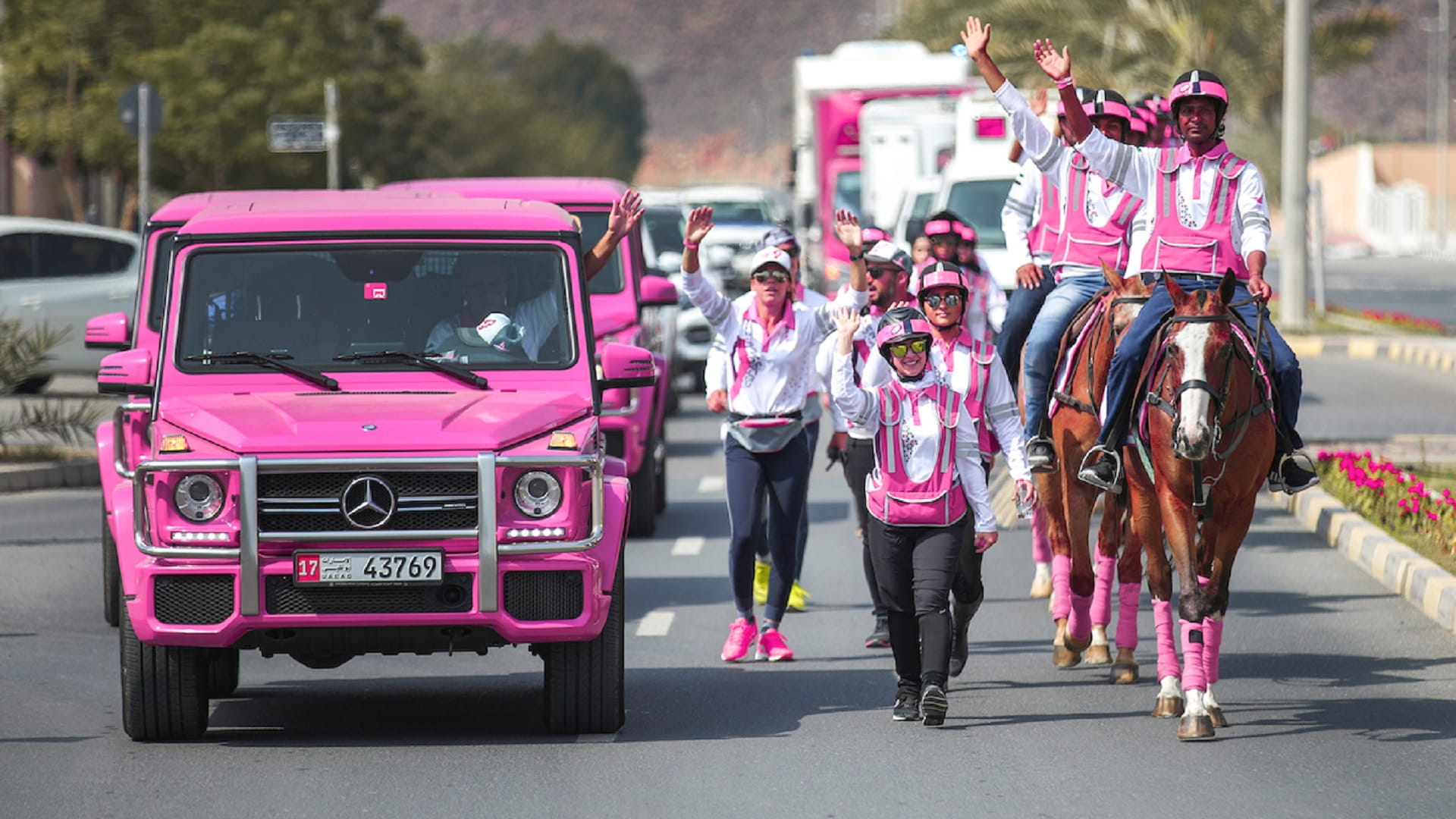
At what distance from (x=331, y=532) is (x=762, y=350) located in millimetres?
3187

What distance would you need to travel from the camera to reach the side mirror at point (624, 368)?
9250 mm

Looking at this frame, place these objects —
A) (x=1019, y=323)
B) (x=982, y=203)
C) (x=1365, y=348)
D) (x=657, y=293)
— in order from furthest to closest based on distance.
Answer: (x=1365, y=348) < (x=982, y=203) < (x=657, y=293) < (x=1019, y=323)

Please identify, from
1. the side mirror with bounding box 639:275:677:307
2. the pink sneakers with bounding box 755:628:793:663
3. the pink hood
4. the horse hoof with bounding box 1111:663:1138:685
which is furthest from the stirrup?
the side mirror with bounding box 639:275:677:307

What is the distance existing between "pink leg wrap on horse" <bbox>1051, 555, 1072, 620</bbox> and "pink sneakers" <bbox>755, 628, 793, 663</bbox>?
49.2 inches

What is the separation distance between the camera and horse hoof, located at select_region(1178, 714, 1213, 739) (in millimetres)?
8883

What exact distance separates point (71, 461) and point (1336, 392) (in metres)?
13.6

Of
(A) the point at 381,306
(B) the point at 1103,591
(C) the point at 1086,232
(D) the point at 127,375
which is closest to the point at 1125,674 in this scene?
(B) the point at 1103,591

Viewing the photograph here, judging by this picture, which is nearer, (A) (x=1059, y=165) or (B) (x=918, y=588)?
(B) (x=918, y=588)

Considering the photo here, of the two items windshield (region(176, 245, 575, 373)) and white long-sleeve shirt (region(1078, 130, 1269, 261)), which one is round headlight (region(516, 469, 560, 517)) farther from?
white long-sleeve shirt (region(1078, 130, 1269, 261))

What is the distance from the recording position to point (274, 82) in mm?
44188

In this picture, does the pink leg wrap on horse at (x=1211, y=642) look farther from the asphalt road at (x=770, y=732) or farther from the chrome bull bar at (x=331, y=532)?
the chrome bull bar at (x=331, y=532)

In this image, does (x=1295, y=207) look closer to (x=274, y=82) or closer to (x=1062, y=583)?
(x=274, y=82)

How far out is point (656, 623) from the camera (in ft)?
39.7

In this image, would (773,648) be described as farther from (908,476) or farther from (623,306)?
(623,306)
